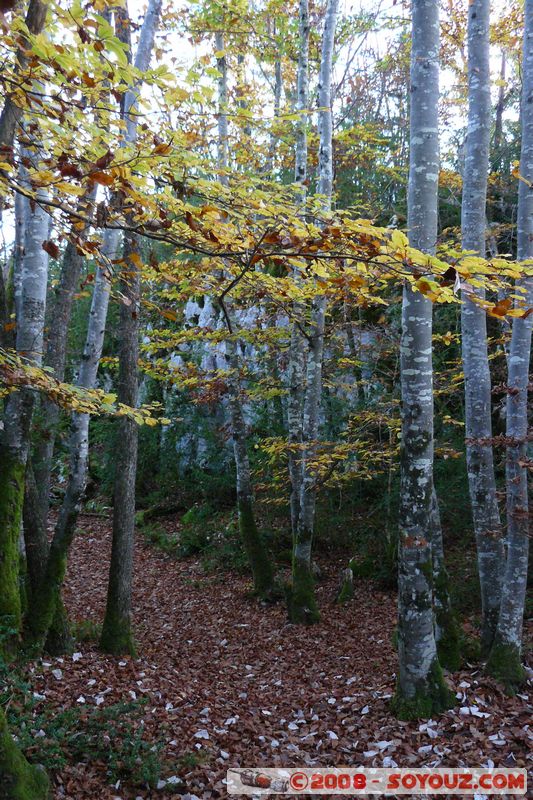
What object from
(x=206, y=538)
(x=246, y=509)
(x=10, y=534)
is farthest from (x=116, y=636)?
(x=206, y=538)

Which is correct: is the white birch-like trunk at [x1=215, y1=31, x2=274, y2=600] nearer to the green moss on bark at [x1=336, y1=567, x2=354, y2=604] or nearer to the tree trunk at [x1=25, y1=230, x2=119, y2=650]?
the green moss on bark at [x1=336, y1=567, x2=354, y2=604]

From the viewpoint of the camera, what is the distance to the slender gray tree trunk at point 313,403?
7.57 m

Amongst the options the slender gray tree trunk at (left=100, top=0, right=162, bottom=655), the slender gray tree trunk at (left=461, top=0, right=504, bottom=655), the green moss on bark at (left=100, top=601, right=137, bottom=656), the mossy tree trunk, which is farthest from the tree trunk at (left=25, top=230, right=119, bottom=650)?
the slender gray tree trunk at (left=461, top=0, right=504, bottom=655)

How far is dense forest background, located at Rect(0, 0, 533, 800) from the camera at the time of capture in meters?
3.02

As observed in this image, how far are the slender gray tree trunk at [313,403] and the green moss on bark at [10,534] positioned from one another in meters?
3.74

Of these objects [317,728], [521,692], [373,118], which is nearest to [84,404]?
[317,728]

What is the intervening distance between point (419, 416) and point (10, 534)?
376 centimetres

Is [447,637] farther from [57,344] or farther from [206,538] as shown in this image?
[206,538]

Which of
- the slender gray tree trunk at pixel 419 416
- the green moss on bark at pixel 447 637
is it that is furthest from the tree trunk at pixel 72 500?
the green moss on bark at pixel 447 637

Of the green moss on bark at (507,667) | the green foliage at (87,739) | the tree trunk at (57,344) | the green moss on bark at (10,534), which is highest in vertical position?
the tree trunk at (57,344)

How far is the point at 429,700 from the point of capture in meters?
4.65

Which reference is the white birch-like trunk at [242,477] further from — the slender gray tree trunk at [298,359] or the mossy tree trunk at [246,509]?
the slender gray tree trunk at [298,359]

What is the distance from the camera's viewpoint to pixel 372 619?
794 centimetres

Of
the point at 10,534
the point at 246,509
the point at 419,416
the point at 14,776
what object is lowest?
the point at 14,776
